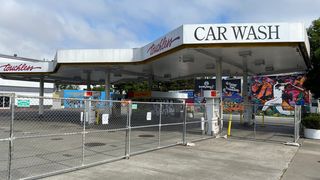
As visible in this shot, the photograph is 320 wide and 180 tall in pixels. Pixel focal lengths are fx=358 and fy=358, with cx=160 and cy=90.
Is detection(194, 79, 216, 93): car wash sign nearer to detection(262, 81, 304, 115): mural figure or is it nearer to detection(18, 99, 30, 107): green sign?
detection(262, 81, 304, 115): mural figure

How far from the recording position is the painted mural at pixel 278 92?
52.6m

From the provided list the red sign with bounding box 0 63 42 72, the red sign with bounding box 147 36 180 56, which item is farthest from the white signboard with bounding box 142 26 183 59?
the red sign with bounding box 0 63 42 72

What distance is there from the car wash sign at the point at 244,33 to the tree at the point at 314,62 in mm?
6863

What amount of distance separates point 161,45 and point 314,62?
1051cm

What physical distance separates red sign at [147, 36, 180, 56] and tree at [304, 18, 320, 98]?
9732 millimetres

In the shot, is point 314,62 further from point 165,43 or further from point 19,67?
point 19,67

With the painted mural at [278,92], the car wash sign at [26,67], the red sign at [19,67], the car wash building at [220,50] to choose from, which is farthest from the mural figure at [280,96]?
the red sign at [19,67]

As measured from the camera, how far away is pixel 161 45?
19625mm

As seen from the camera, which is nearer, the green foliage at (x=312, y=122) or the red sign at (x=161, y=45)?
the red sign at (x=161, y=45)

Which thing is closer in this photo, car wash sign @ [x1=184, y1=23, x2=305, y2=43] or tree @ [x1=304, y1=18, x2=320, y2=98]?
car wash sign @ [x1=184, y1=23, x2=305, y2=43]

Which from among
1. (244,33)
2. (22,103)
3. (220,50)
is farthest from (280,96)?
(22,103)

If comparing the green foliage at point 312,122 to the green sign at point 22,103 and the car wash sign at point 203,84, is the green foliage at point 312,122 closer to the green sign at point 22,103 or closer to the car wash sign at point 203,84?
the green sign at point 22,103

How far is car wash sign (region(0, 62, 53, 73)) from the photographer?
1243 inches

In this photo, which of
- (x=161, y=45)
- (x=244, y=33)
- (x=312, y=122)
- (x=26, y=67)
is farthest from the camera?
(x=26, y=67)
